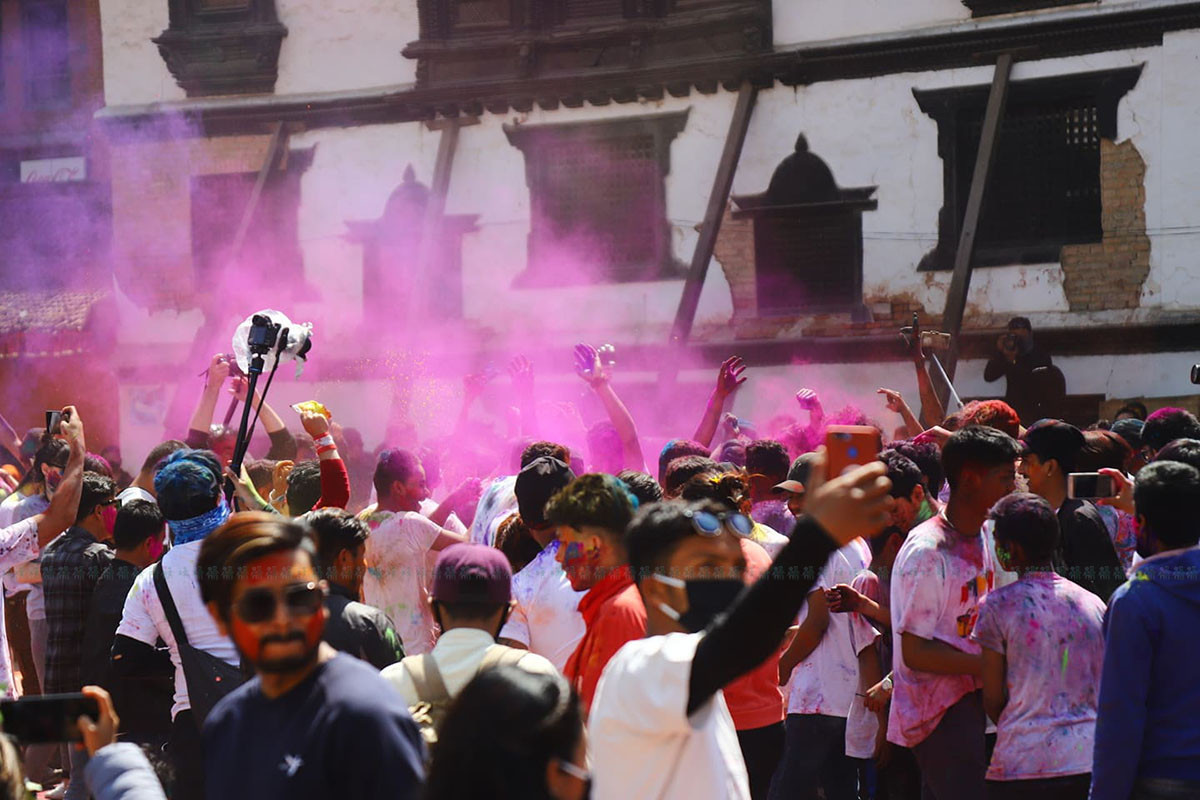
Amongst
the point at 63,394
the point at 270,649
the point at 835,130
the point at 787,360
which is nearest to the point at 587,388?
the point at 787,360

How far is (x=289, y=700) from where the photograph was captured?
2.67 metres

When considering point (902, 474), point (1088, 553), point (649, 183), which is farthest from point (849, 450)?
point (649, 183)

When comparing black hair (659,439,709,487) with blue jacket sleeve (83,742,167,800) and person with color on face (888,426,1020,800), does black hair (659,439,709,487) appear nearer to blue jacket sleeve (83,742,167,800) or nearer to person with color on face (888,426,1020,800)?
person with color on face (888,426,1020,800)

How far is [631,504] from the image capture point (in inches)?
164

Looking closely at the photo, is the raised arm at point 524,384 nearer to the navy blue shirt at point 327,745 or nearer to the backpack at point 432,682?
the backpack at point 432,682

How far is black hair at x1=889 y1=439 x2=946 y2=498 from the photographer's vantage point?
5.96 meters

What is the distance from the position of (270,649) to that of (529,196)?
1351 centimetres

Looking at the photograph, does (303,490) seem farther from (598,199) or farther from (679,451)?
(598,199)

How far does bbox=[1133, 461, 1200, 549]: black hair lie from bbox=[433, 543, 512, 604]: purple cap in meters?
1.92

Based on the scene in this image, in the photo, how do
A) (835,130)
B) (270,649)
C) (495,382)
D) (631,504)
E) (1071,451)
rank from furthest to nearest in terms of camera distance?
(495,382), (835,130), (1071,451), (631,504), (270,649)

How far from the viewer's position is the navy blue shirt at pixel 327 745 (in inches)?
→ 98.6

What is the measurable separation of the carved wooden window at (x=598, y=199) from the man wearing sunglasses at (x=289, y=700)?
41.2 feet

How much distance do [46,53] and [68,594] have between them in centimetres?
1464

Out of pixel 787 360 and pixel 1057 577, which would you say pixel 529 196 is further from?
pixel 1057 577
